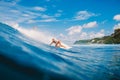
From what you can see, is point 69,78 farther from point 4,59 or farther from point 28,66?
point 4,59

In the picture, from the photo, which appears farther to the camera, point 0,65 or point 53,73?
point 53,73

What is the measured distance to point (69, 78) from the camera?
8.30 m

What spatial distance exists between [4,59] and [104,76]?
482 cm

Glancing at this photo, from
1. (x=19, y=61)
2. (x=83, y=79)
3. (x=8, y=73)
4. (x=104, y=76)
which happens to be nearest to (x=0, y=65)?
(x=8, y=73)

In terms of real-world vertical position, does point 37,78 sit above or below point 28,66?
below

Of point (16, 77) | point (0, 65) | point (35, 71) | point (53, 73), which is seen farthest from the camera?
point (53, 73)

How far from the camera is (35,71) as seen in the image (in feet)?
25.4

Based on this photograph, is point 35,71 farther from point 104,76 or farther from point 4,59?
point 104,76

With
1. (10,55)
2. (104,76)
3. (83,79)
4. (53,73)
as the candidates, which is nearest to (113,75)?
(104,76)

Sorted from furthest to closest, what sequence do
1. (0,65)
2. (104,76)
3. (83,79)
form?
(104,76), (83,79), (0,65)

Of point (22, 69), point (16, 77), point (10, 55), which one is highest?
point (10, 55)

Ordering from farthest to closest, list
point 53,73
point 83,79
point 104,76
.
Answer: point 104,76, point 83,79, point 53,73

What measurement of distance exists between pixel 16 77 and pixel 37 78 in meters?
0.76

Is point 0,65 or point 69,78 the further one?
point 69,78
